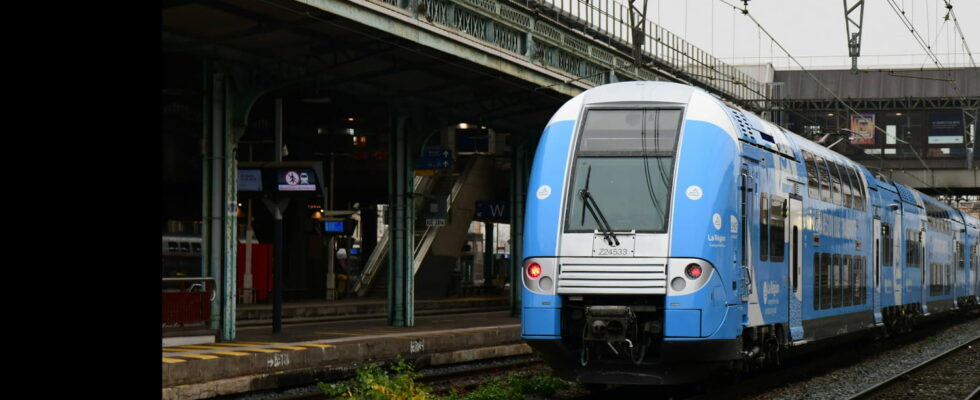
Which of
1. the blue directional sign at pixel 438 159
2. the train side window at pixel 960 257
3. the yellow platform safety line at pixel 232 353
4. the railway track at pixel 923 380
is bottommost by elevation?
the railway track at pixel 923 380

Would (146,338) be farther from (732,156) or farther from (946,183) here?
(946,183)

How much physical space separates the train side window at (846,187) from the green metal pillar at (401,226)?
9.64 metres

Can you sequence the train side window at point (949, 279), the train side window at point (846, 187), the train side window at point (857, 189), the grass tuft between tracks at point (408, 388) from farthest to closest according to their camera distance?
1. the train side window at point (949, 279)
2. the train side window at point (857, 189)
3. the train side window at point (846, 187)
4. the grass tuft between tracks at point (408, 388)

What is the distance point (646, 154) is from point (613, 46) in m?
18.3

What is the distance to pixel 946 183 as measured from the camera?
55.0 metres

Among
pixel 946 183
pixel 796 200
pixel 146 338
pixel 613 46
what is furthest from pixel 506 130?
pixel 946 183

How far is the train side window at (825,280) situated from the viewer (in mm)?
16047

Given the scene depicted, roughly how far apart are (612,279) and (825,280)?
19.3 ft

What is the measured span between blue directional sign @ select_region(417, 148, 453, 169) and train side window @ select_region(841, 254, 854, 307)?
42.1 ft

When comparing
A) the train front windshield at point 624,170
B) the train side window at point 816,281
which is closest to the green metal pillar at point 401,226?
the train side window at point 816,281

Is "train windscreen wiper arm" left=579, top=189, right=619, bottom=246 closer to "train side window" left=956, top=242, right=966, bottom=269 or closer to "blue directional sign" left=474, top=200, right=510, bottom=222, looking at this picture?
"blue directional sign" left=474, top=200, right=510, bottom=222

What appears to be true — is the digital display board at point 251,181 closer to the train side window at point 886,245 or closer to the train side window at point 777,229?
the train side window at point 777,229

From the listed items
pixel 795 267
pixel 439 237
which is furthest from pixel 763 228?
pixel 439 237

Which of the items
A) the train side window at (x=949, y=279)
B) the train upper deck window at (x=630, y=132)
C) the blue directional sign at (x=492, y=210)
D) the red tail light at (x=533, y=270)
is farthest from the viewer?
the blue directional sign at (x=492, y=210)
